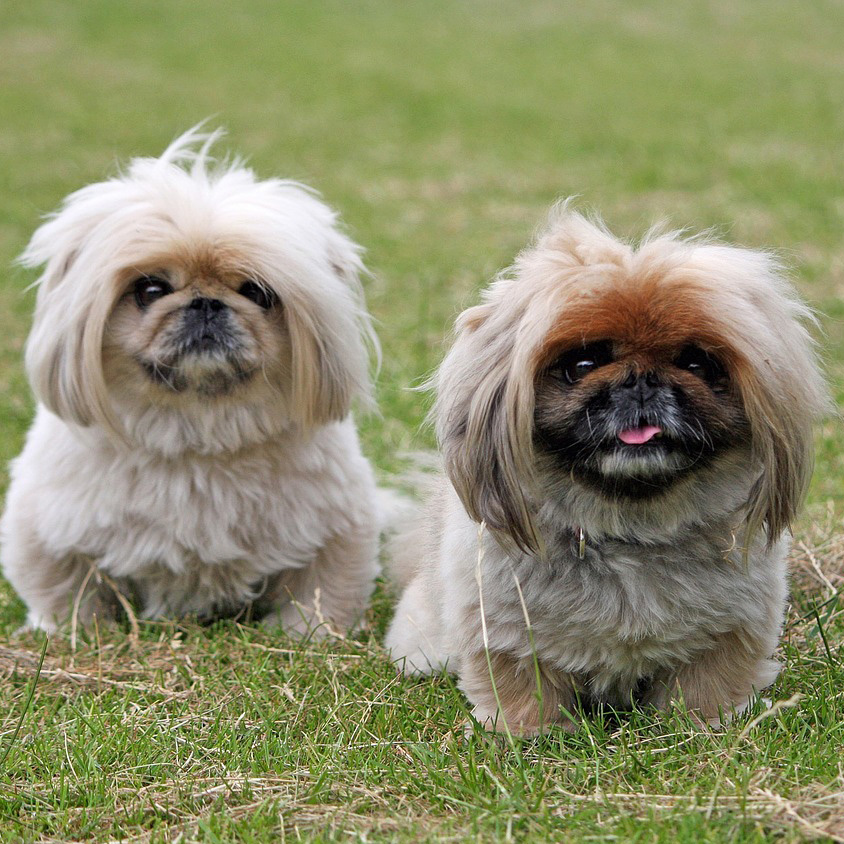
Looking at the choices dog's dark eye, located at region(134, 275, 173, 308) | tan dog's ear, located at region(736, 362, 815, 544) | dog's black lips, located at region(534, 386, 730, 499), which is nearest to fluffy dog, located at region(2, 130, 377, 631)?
dog's dark eye, located at region(134, 275, 173, 308)

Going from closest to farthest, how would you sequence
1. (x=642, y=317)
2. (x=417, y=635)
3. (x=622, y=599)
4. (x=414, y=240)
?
1. (x=642, y=317)
2. (x=622, y=599)
3. (x=417, y=635)
4. (x=414, y=240)

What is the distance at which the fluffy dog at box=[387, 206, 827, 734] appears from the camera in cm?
233

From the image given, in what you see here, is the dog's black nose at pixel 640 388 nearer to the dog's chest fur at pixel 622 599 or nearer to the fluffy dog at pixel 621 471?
the fluffy dog at pixel 621 471

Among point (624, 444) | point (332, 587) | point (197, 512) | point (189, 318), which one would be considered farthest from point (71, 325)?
point (624, 444)

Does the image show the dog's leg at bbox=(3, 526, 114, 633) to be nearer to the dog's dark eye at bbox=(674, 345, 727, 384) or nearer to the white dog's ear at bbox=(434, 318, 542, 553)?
the white dog's ear at bbox=(434, 318, 542, 553)

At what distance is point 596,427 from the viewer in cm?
236

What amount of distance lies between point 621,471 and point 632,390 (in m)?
0.17

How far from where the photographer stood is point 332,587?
3529 mm

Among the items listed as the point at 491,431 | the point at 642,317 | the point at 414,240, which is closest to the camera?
the point at 642,317

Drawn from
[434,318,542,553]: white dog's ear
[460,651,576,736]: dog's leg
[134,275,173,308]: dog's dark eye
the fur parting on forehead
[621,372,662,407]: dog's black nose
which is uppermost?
the fur parting on forehead

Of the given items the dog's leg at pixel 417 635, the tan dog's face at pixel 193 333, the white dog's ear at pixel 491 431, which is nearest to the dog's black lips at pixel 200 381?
the tan dog's face at pixel 193 333

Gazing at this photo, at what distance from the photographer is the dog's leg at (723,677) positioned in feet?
8.69

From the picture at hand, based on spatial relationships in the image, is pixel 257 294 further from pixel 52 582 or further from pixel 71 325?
pixel 52 582

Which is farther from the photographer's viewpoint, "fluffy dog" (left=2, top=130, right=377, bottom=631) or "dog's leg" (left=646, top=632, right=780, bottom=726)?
"fluffy dog" (left=2, top=130, right=377, bottom=631)
